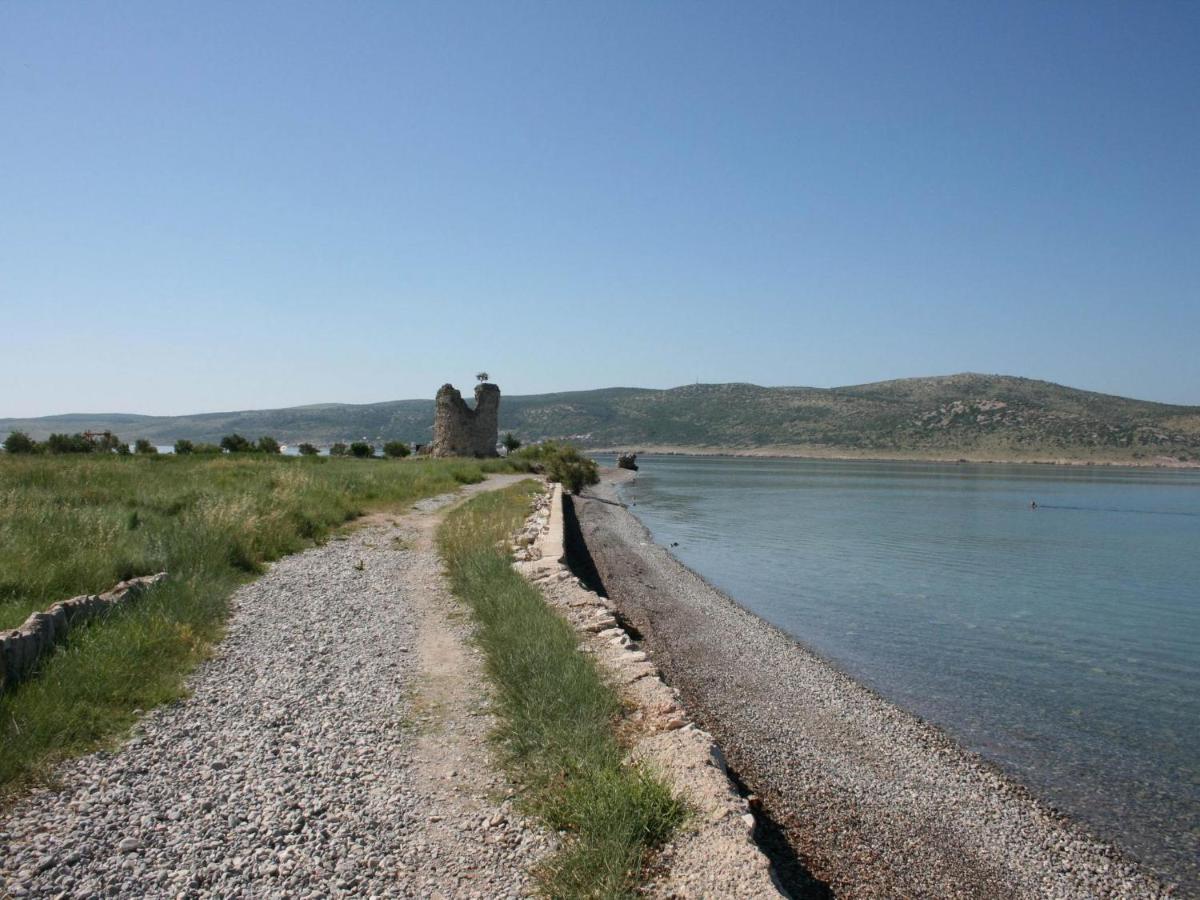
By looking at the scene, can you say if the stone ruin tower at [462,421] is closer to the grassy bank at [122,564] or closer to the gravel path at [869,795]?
the grassy bank at [122,564]

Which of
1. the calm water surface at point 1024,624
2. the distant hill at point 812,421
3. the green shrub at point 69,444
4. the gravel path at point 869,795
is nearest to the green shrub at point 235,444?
the green shrub at point 69,444

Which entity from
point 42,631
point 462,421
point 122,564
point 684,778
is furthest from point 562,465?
point 684,778

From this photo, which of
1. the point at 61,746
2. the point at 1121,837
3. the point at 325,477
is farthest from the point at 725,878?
the point at 325,477

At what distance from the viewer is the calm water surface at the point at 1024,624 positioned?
7.32 meters

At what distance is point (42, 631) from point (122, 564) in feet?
10.2

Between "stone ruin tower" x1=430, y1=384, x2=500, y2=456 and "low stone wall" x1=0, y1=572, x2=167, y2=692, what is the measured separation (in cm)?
3568

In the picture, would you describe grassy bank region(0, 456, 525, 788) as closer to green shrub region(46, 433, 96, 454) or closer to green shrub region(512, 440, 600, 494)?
green shrub region(46, 433, 96, 454)

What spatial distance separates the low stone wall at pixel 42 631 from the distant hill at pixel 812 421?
10330 centimetres

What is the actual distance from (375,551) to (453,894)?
10.3 meters

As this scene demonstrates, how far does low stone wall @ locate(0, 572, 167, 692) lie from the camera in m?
5.34

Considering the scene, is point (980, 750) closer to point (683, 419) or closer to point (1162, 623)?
point (1162, 623)

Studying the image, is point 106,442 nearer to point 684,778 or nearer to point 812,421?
point 684,778

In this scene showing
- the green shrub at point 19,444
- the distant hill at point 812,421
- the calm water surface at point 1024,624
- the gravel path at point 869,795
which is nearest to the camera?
the gravel path at point 869,795

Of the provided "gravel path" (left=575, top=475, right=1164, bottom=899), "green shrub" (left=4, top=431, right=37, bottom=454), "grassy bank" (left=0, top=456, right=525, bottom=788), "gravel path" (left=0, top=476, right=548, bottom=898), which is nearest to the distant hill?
"green shrub" (left=4, top=431, right=37, bottom=454)
